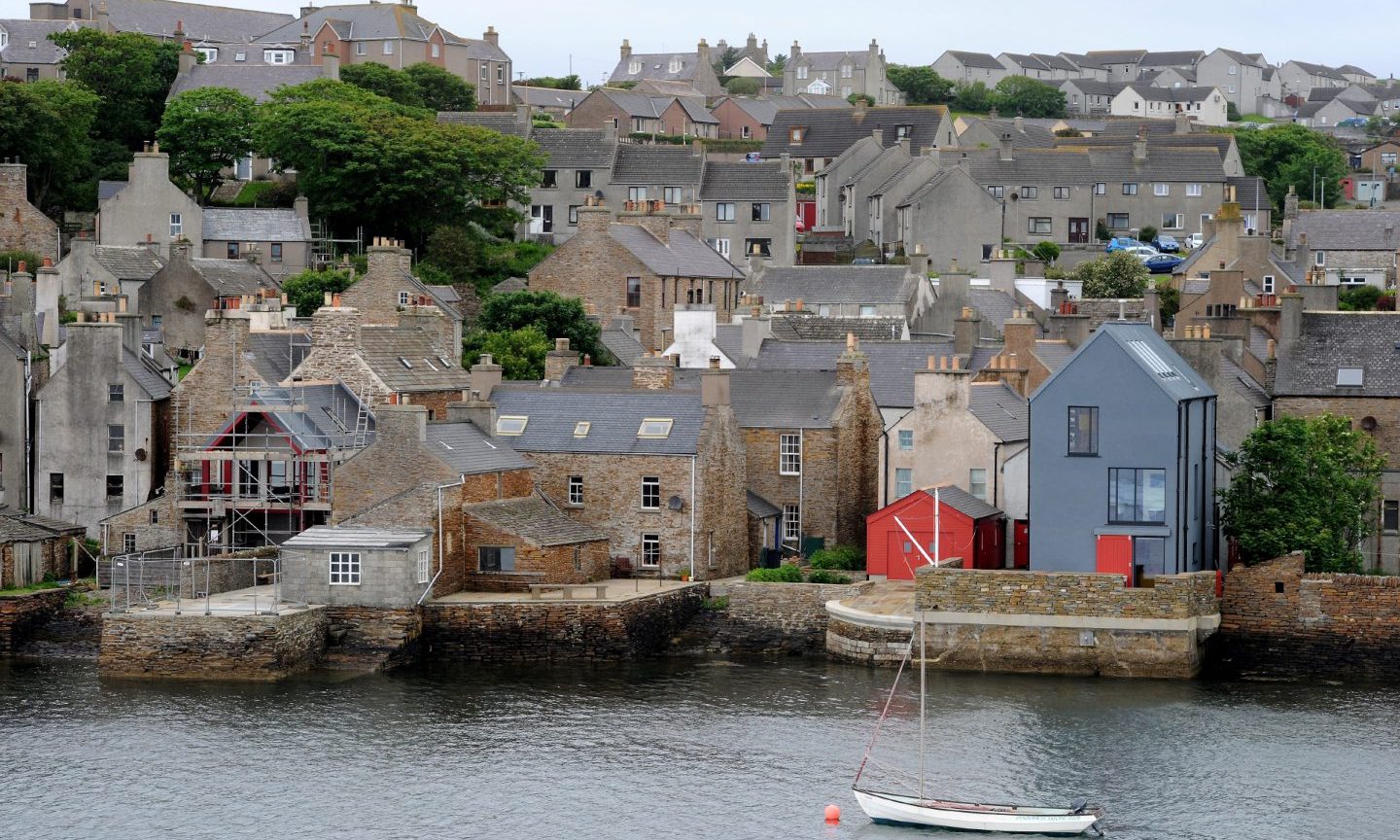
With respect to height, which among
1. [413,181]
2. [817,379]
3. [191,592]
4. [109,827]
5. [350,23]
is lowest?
[109,827]

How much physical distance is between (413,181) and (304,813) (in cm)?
4645

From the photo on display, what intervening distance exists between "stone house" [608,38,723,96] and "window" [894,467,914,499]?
97537 mm

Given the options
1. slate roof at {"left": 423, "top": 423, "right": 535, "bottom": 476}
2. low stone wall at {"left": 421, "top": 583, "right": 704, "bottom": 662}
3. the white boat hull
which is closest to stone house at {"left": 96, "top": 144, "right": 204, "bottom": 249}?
slate roof at {"left": 423, "top": 423, "right": 535, "bottom": 476}

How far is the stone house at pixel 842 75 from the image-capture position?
509 feet

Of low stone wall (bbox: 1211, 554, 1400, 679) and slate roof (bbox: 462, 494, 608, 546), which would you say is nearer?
low stone wall (bbox: 1211, 554, 1400, 679)

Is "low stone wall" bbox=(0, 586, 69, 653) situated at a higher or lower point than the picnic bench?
lower

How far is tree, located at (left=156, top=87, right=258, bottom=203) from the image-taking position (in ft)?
285

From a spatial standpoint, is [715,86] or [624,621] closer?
[624,621]

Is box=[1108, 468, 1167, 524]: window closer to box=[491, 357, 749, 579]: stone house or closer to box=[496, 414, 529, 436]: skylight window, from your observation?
box=[491, 357, 749, 579]: stone house

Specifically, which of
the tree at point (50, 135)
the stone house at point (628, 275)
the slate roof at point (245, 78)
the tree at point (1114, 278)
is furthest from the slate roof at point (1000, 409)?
the slate roof at point (245, 78)

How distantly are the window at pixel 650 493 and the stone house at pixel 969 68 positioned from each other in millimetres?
129786

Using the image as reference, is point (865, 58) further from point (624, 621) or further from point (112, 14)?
point (624, 621)

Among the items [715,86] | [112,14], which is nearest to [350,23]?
[112,14]

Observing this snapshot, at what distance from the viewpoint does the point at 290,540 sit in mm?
47500
